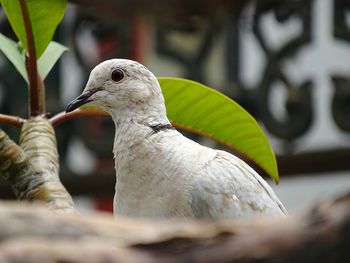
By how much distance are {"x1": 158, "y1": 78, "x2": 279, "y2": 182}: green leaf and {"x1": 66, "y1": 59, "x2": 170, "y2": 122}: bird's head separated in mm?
32

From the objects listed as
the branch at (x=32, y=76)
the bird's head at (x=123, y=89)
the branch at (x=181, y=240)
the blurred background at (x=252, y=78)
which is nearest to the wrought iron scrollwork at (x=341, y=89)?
the blurred background at (x=252, y=78)

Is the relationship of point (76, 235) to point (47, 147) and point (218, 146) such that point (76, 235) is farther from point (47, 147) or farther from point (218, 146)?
point (218, 146)

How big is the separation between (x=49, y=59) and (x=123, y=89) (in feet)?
0.46

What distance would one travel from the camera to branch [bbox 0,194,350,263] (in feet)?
1.63

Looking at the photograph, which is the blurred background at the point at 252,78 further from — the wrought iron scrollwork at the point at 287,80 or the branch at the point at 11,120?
the branch at the point at 11,120

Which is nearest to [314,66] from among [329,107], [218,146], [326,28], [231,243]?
[326,28]

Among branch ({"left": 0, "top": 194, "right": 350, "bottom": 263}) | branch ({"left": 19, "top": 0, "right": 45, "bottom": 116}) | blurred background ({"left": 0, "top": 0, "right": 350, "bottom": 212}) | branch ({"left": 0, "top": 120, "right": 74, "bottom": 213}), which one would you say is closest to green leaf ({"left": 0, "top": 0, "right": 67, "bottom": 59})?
branch ({"left": 19, "top": 0, "right": 45, "bottom": 116})

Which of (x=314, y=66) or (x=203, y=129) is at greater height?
(x=203, y=129)

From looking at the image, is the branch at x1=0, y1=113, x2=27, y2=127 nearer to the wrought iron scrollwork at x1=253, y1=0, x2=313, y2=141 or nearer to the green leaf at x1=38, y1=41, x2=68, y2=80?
the green leaf at x1=38, y1=41, x2=68, y2=80

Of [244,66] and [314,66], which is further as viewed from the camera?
[244,66]

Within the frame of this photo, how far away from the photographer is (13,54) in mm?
1595

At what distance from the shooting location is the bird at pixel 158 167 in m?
1.50

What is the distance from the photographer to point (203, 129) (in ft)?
5.31

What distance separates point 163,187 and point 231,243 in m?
0.99
